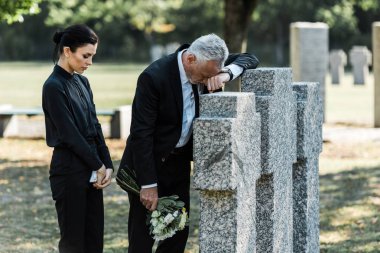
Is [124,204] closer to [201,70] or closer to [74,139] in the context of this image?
[74,139]

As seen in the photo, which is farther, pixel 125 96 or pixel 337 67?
pixel 337 67

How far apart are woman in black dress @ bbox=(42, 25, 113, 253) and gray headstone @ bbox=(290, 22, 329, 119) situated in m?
12.5

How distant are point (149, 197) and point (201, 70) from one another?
0.82m

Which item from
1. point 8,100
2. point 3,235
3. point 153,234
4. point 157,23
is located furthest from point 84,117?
point 157,23

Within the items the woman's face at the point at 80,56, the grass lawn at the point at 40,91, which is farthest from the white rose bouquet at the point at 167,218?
the grass lawn at the point at 40,91

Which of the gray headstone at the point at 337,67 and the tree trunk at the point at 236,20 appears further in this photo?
the gray headstone at the point at 337,67

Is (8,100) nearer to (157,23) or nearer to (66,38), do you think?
(66,38)

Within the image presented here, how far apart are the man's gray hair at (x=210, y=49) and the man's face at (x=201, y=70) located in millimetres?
31

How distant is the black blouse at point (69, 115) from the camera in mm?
5426

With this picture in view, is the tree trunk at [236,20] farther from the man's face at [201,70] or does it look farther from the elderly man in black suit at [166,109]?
the man's face at [201,70]

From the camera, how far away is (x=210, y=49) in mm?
4797

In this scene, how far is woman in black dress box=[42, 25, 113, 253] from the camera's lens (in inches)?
214

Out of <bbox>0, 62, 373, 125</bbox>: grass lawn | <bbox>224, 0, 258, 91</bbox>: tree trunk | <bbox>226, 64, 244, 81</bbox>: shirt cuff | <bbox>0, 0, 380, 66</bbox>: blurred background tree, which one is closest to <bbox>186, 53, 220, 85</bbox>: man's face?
<bbox>226, 64, 244, 81</bbox>: shirt cuff

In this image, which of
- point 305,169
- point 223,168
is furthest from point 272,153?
point 305,169
